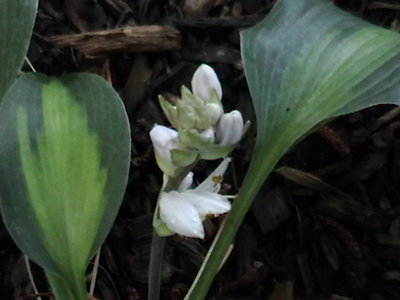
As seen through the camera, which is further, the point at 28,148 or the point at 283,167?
the point at 283,167

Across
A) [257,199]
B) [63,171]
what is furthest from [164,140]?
[257,199]

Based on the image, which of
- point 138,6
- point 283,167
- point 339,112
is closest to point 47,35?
point 138,6

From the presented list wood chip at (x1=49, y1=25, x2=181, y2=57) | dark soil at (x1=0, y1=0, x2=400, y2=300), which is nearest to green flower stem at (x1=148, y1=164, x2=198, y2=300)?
dark soil at (x1=0, y1=0, x2=400, y2=300)

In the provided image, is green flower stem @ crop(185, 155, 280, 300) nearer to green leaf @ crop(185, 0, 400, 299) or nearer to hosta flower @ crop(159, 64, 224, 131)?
green leaf @ crop(185, 0, 400, 299)

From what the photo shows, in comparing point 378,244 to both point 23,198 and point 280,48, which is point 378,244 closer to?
point 280,48

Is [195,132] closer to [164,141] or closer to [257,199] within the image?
[164,141]

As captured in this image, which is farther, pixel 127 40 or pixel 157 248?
pixel 127 40
